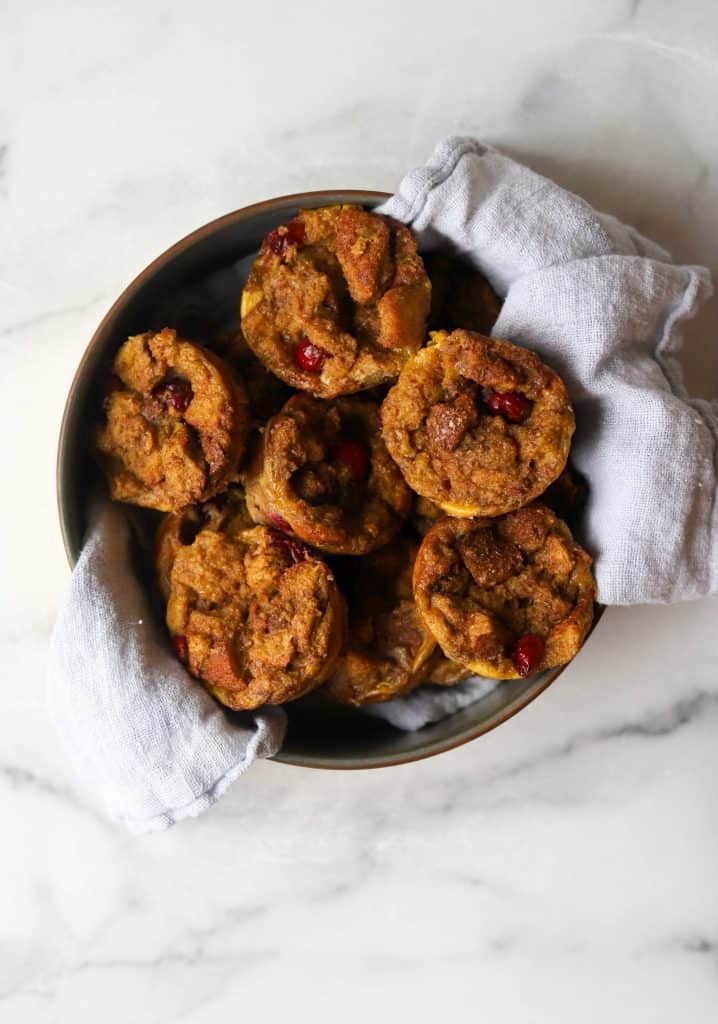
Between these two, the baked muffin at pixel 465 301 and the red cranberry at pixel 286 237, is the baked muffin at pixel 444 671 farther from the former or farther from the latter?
the red cranberry at pixel 286 237

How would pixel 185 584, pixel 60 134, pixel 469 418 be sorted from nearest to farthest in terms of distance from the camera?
pixel 469 418 → pixel 185 584 → pixel 60 134

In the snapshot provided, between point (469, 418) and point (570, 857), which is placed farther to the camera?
point (570, 857)

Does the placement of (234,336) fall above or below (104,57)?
below

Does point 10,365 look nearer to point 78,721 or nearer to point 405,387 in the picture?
point 78,721

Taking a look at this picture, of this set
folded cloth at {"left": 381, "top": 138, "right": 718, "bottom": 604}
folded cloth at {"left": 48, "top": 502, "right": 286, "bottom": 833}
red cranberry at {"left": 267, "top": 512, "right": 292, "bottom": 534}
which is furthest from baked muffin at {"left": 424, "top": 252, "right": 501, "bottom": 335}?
folded cloth at {"left": 48, "top": 502, "right": 286, "bottom": 833}

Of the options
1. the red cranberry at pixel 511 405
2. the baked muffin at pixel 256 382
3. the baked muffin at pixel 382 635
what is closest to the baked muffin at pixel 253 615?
the baked muffin at pixel 382 635

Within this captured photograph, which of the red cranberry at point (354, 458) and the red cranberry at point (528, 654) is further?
the red cranberry at point (354, 458)

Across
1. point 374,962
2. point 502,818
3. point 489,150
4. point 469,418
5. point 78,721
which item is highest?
point 489,150

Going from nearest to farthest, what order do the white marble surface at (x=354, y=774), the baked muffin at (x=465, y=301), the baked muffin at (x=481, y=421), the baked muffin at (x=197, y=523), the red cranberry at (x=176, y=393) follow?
the baked muffin at (x=481, y=421) → the red cranberry at (x=176, y=393) → the baked muffin at (x=197, y=523) → the baked muffin at (x=465, y=301) → the white marble surface at (x=354, y=774)

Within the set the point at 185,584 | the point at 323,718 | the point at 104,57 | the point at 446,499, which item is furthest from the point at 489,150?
the point at 323,718
